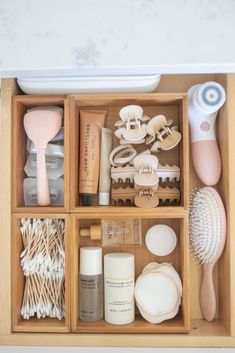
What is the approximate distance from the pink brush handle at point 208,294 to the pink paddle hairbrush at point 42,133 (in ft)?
1.33

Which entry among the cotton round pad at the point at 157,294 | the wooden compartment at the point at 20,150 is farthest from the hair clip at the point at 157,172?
the cotton round pad at the point at 157,294

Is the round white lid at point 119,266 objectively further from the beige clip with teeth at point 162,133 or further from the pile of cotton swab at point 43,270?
→ the beige clip with teeth at point 162,133

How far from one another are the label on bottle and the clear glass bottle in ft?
0.07

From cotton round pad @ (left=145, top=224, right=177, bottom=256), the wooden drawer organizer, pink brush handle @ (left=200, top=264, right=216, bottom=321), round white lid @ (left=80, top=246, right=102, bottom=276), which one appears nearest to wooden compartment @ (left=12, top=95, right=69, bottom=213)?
the wooden drawer organizer

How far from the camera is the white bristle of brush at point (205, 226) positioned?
867 mm

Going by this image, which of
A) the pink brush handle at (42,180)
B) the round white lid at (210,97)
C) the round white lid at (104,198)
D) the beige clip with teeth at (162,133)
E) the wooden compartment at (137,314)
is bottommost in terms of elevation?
the wooden compartment at (137,314)

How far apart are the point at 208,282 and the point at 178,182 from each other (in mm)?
246

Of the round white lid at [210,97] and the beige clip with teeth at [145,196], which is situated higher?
the round white lid at [210,97]

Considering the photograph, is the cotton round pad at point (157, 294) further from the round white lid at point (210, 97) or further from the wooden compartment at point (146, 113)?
the round white lid at point (210, 97)

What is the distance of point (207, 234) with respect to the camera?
2.86 ft

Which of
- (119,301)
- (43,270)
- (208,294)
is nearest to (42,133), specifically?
(43,270)

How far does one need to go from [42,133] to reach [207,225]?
1.40 ft

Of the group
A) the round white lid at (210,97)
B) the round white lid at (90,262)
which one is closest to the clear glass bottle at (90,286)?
the round white lid at (90,262)

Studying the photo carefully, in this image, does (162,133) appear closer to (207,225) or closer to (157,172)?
(157,172)
